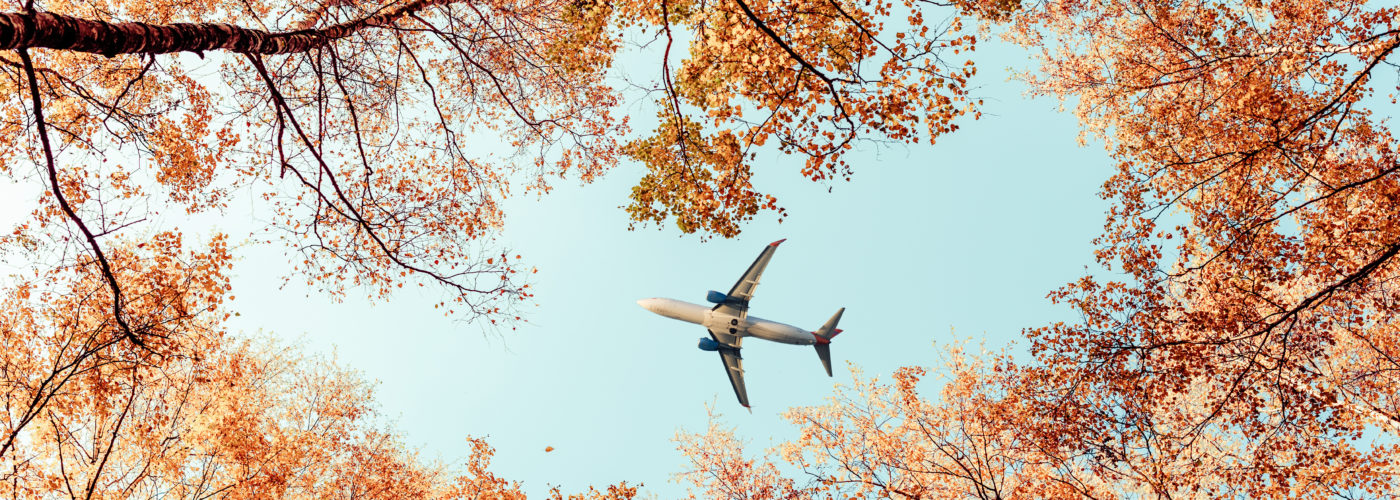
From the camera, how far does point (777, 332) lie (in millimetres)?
30500

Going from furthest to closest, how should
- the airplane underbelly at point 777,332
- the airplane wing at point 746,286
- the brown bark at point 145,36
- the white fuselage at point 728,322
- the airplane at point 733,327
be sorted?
the airplane underbelly at point 777,332 < the white fuselage at point 728,322 < the airplane at point 733,327 < the airplane wing at point 746,286 < the brown bark at point 145,36

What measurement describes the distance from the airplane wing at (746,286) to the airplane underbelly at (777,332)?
1598 millimetres

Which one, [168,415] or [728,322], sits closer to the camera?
[168,415]

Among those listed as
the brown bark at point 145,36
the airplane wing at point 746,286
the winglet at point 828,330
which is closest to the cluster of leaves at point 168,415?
the brown bark at point 145,36

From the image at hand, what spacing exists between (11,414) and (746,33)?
11.5 m

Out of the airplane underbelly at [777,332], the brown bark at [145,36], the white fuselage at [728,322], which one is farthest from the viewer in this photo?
the airplane underbelly at [777,332]

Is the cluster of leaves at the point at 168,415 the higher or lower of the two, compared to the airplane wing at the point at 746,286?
lower

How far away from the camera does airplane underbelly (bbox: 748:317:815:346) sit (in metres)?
30.2

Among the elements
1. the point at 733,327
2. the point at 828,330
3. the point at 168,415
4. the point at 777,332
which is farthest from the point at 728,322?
the point at 168,415

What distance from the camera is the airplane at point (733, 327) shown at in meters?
28.8

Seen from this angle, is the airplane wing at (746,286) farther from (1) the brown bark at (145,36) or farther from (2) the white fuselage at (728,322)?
(1) the brown bark at (145,36)

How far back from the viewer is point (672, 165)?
768 centimetres

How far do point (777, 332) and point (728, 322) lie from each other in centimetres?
274

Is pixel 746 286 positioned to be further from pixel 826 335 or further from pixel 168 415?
pixel 168 415
